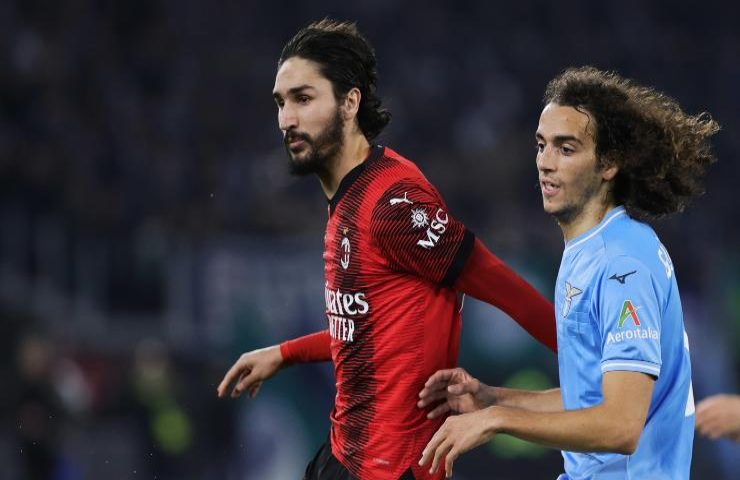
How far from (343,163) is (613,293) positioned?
1399 mm

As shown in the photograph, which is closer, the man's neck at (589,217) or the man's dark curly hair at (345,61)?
the man's neck at (589,217)

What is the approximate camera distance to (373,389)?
4098 millimetres

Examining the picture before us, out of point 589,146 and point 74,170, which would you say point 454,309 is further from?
point 74,170

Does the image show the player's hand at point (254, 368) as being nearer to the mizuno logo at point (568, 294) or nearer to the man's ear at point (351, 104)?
the man's ear at point (351, 104)

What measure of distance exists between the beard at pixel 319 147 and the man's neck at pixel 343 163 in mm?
18

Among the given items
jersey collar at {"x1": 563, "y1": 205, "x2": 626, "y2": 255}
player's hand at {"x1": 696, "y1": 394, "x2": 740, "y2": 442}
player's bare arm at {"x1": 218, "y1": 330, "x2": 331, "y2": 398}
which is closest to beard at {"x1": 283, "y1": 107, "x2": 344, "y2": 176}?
player's bare arm at {"x1": 218, "y1": 330, "x2": 331, "y2": 398}

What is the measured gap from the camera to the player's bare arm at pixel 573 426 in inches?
120

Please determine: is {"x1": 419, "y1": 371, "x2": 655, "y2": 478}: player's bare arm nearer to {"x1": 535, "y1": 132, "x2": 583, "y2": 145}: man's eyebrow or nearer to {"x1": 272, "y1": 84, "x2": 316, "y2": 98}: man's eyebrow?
{"x1": 535, "y1": 132, "x2": 583, "y2": 145}: man's eyebrow

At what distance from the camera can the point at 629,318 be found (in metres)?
3.18

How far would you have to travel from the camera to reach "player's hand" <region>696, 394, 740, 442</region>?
3.39m

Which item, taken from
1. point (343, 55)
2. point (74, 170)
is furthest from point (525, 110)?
point (343, 55)

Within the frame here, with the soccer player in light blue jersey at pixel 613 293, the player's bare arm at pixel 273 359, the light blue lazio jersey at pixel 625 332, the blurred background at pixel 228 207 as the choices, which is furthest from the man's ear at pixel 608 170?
the blurred background at pixel 228 207

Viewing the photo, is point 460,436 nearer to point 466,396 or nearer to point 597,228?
point 597,228

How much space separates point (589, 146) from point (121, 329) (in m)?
7.91
